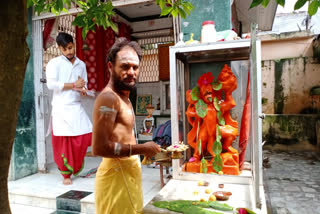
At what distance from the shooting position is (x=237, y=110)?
14.1 ft

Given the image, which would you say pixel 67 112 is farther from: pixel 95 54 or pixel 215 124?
pixel 95 54

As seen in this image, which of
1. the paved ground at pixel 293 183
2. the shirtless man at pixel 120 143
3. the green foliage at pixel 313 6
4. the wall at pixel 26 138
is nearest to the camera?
the green foliage at pixel 313 6

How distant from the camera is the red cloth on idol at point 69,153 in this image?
425cm

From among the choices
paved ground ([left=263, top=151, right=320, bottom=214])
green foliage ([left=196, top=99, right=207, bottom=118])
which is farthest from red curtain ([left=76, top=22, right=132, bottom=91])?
paved ground ([left=263, top=151, right=320, bottom=214])

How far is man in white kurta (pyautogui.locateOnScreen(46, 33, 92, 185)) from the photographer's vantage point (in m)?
4.20

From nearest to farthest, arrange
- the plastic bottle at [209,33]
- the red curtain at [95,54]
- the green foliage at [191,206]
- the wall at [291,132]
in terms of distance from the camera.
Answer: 1. the green foliage at [191,206]
2. the plastic bottle at [209,33]
3. the red curtain at [95,54]
4. the wall at [291,132]

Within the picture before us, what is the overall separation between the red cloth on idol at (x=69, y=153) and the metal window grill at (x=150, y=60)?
434 centimetres

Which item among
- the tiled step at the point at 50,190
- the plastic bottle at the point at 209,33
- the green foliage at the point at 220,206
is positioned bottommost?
the tiled step at the point at 50,190

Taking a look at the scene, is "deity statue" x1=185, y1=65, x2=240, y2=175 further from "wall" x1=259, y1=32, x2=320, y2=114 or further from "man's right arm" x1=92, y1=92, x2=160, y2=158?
"wall" x1=259, y1=32, x2=320, y2=114

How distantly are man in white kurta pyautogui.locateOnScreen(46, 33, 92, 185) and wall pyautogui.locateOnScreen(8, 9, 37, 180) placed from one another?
74 centimetres

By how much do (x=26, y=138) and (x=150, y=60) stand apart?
4630 millimetres

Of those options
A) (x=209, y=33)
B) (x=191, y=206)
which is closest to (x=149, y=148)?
(x=191, y=206)

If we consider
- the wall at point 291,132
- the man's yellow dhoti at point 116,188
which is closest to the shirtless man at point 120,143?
the man's yellow dhoti at point 116,188

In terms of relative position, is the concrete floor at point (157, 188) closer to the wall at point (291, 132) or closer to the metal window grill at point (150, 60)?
the wall at point (291, 132)
